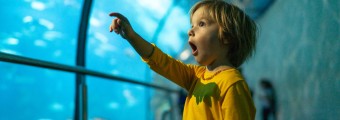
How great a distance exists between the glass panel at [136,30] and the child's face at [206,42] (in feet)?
5.62

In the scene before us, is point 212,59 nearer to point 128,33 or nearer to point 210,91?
point 210,91

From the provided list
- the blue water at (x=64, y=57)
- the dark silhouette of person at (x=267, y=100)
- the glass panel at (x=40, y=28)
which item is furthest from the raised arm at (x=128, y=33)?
the dark silhouette of person at (x=267, y=100)

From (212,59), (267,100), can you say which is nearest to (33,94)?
(212,59)

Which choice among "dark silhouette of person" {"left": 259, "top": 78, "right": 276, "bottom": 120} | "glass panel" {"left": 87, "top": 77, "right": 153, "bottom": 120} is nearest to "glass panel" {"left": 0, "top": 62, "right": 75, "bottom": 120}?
"glass panel" {"left": 87, "top": 77, "right": 153, "bottom": 120}

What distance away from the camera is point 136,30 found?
136 inches

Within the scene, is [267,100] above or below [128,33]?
above

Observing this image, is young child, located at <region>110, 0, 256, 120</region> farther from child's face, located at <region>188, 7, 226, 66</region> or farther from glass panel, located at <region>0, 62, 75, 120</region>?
glass panel, located at <region>0, 62, 75, 120</region>

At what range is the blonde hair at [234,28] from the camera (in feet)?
3.48

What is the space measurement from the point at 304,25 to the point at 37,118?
1.76 metres

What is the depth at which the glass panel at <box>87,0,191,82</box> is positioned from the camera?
3217mm

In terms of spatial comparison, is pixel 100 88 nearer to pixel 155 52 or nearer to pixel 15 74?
pixel 15 74

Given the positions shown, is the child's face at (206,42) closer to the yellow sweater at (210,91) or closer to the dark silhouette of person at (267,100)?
the yellow sweater at (210,91)

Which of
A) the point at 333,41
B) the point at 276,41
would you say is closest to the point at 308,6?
the point at 333,41

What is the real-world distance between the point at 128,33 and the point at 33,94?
160 cm
